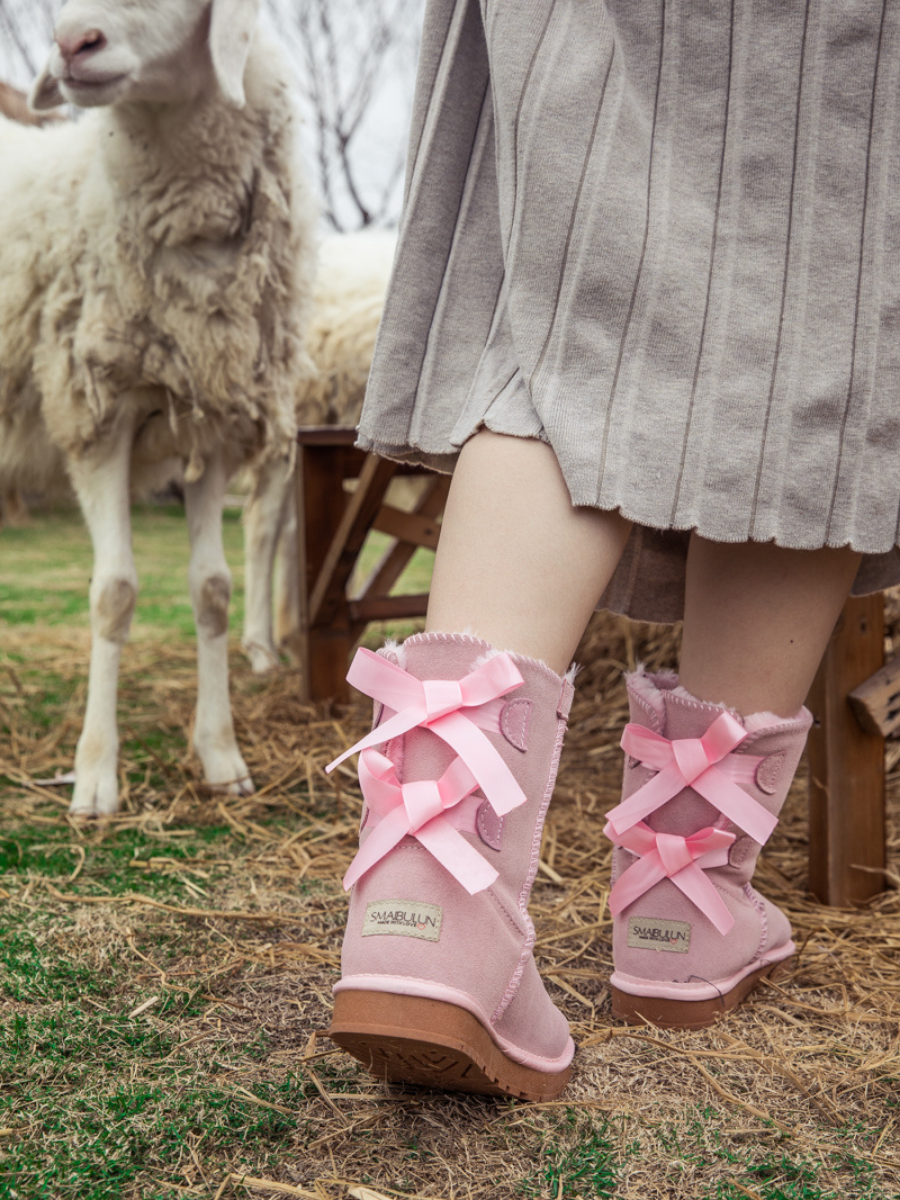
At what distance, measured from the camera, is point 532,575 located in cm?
82

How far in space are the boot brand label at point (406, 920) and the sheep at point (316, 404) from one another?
255 cm

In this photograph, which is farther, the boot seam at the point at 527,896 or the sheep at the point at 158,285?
the sheep at the point at 158,285

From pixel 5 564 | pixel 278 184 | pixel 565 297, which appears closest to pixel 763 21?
pixel 565 297

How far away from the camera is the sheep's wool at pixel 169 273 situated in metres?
1.88

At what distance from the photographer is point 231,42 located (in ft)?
6.11

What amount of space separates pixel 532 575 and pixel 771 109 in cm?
43

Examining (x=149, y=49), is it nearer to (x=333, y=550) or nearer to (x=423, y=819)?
(x=333, y=550)

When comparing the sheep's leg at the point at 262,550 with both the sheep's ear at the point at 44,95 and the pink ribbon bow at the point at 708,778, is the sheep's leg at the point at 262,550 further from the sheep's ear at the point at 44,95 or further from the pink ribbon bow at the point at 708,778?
the pink ribbon bow at the point at 708,778

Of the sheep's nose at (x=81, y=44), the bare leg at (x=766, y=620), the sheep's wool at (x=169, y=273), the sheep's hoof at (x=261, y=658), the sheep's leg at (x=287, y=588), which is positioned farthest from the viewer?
the sheep's leg at (x=287, y=588)

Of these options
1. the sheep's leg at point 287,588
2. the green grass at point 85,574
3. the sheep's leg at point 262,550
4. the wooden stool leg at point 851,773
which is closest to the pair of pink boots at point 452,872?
the wooden stool leg at point 851,773

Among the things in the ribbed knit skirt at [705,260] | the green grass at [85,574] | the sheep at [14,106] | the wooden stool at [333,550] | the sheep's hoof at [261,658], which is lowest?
the green grass at [85,574]

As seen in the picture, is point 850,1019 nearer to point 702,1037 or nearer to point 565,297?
point 702,1037

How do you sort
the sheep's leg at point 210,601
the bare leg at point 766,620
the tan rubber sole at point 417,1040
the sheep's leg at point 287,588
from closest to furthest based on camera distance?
the tan rubber sole at point 417,1040 < the bare leg at point 766,620 < the sheep's leg at point 210,601 < the sheep's leg at point 287,588

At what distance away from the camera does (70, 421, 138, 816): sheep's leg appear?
6.45 feet
